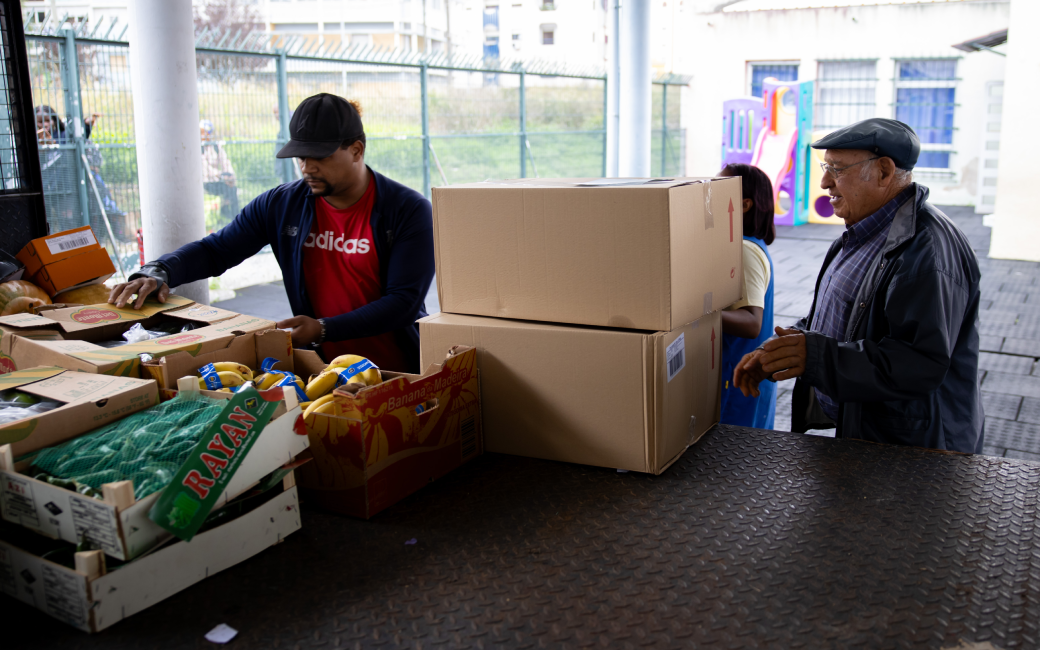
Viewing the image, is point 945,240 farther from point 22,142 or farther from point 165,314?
point 22,142

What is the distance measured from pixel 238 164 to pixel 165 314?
6.14 metres

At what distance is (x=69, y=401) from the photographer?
4.71ft

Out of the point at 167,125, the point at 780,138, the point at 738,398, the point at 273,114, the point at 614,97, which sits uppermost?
the point at 614,97

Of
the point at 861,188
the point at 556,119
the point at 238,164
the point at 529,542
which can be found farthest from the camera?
the point at 556,119

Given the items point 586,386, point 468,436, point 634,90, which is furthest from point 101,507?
point 634,90

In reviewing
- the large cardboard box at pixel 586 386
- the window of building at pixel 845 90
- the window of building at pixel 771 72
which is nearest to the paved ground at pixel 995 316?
the large cardboard box at pixel 586 386

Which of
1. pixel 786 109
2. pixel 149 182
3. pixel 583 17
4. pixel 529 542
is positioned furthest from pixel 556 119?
pixel 583 17

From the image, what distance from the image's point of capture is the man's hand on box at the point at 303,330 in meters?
2.39

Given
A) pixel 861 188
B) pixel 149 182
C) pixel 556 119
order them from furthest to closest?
1. pixel 556 119
2. pixel 149 182
3. pixel 861 188

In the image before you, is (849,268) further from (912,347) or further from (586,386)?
(586,386)

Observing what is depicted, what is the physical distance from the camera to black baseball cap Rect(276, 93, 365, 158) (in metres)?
2.58

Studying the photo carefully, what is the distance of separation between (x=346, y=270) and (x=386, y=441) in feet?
4.18

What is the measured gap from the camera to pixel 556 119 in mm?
12438

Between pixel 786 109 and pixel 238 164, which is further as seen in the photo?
pixel 786 109
